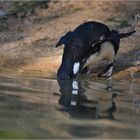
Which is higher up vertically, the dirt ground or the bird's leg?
Answer: the dirt ground

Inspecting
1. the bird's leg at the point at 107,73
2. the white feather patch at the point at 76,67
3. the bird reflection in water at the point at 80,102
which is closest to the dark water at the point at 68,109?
the bird reflection in water at the point at 80,102

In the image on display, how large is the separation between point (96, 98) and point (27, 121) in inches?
67.9

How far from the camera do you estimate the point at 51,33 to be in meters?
12.4

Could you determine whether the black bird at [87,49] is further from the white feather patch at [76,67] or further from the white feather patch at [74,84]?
the white feather patch at [74,84]

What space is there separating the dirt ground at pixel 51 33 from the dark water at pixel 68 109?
121 cm

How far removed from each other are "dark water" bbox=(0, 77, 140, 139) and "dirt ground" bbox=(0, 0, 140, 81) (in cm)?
121

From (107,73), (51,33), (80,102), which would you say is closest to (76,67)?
(107,73)

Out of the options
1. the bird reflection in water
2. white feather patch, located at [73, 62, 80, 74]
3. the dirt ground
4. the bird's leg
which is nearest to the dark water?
the bird reflection in water

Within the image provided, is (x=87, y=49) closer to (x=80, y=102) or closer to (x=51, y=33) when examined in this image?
(x=80, y=102)

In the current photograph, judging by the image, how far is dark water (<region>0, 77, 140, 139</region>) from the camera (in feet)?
17.3

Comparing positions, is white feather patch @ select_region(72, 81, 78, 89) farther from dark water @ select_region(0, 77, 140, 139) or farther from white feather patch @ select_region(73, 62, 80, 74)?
white feather patch @ select_region(73, 62, 80, 74)

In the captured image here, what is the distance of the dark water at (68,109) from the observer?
5281 mm

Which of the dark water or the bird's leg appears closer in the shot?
the dark water

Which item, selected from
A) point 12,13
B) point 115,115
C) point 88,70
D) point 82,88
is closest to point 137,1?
point 12,13
